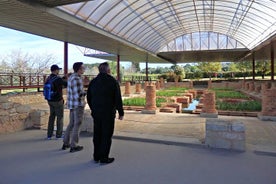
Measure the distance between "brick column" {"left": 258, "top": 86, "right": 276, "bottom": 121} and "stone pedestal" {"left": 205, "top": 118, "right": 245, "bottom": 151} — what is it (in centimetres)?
481

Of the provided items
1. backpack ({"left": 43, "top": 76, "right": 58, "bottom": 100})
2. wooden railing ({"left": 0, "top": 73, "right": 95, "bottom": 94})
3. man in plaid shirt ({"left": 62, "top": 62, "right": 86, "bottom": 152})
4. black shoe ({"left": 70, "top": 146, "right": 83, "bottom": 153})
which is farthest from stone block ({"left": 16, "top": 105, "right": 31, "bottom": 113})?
wooden railing ({"left": 0, "top": 73, "right": 95, "bottom": 94})

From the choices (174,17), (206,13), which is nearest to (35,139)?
(174,17)

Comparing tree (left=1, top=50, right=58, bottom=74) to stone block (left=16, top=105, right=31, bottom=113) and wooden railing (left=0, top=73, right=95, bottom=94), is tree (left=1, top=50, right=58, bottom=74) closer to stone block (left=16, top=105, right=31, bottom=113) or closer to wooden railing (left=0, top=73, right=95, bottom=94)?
wooden railing (left=0, top=73, right=95, bottom=94)

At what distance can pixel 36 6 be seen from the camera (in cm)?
885

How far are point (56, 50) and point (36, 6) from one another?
4379 centimetres

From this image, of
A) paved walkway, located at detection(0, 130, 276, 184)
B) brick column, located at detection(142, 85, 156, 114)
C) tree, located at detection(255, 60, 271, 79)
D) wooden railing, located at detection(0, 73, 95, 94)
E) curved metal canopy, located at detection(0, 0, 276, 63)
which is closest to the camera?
paved walkway, located at detection(0, 130, 276, 184)

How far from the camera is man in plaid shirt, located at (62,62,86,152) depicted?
4729mm

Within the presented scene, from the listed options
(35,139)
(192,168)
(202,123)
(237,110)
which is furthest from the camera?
(237,110)

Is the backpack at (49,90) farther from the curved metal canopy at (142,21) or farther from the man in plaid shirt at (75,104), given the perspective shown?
the curved metal canopy at (142,21)

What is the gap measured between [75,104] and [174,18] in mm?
19414

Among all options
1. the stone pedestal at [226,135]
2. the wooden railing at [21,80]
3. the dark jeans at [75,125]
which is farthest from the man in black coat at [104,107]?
the wooden railing at [21,80]

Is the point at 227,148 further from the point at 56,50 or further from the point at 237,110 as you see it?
the point at 56,50

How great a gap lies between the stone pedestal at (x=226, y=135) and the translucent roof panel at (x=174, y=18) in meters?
8.26

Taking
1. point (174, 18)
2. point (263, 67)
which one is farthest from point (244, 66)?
point (174, 18)
